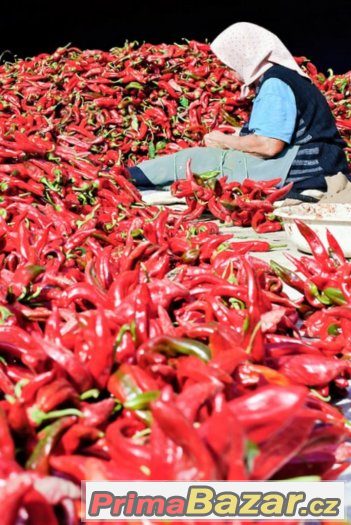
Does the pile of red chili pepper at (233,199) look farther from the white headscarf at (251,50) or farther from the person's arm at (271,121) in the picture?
the white headscarf at (251,50)

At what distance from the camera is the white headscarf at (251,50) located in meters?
4.97

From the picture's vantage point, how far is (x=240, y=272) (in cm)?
217

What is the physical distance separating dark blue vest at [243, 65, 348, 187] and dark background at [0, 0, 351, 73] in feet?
12.8

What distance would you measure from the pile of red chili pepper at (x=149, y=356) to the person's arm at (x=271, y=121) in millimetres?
1509

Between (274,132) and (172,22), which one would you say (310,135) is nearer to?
(274,132)

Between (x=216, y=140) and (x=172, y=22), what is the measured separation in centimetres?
423

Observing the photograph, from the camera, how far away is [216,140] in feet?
17.0

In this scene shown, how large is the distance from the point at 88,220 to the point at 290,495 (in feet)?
7.47

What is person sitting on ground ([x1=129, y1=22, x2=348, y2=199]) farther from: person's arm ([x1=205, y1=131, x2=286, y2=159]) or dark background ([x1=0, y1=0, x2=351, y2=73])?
dark background ([x1=0, y1=0, x2=351, y2=73])

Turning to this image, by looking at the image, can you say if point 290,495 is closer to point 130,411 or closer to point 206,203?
point 130,411

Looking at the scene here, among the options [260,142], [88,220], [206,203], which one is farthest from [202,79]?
[88,220]

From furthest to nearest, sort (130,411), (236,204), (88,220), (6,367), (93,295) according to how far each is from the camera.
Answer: (236,204) < (88,220) < (93,295) < (6,367) < (130,411)

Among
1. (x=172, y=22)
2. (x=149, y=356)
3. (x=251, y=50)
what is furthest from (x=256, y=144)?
(x=172, y=22)

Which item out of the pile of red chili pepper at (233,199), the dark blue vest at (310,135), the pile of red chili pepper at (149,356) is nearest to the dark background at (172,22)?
the dark blue vest at (310,135)
